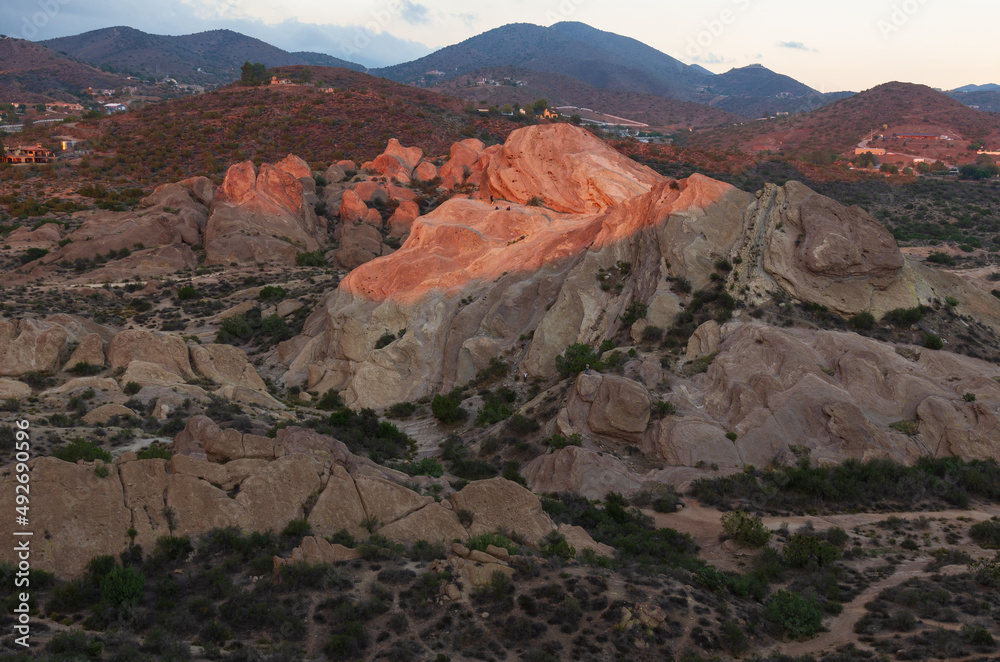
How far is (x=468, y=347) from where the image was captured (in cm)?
3541

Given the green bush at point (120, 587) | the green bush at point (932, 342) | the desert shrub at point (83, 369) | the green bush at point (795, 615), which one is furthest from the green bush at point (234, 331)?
the green bush at point (932, 342)

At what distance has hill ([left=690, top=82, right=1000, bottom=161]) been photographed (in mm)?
120519

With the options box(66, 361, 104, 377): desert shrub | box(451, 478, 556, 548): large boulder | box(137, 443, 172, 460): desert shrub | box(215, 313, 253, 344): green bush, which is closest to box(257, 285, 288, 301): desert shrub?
box(215, 313, 253, 344): green bush

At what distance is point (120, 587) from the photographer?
44.5 ft

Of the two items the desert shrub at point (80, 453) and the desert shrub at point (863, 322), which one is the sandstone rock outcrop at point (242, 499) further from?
the desert shrub at point (863, 322)

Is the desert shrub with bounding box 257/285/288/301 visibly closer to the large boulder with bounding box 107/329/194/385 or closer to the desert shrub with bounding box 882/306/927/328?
the large boulder with bounding box 107/329/194/385

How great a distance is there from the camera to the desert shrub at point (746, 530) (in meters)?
18.8

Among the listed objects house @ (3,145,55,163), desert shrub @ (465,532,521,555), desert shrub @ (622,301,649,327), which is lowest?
desert shrub @ (465,532,521,555)

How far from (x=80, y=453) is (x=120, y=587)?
260 inches

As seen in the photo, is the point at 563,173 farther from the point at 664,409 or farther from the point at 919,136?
the point at 919,136

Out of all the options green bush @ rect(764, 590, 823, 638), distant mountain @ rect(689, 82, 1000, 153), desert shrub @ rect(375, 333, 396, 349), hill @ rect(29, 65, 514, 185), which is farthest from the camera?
distant mountain @ rect(689, 82, 1000, 153)

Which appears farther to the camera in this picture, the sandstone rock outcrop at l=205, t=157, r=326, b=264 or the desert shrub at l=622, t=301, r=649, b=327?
the sandstone rock outcrop at l=205, t=157, r=326, b=264

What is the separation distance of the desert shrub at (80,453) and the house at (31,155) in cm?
8286

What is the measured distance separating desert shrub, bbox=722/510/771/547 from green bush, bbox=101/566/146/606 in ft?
50.6
